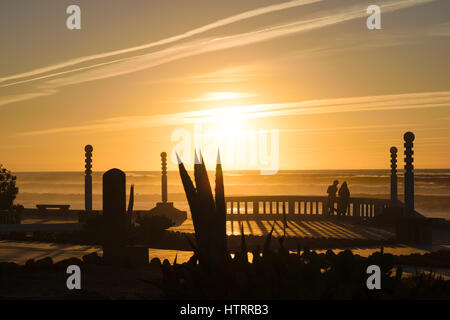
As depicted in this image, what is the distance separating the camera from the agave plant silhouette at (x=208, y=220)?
4.84 metres

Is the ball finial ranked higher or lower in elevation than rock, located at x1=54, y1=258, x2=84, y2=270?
higher

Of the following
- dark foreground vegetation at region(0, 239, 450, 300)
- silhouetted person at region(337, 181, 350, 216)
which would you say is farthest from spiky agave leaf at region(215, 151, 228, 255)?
silhouetted person at region(337, 181, 350, 216)

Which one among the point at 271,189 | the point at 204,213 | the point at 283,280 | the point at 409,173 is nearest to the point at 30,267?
the point at 204,213

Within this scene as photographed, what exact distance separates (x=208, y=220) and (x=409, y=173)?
10.3m

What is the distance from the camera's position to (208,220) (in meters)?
4.88

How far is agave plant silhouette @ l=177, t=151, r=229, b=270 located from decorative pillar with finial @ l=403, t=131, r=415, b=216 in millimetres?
10128

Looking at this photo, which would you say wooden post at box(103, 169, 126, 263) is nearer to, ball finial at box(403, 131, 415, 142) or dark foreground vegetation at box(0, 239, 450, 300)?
dark foreground vegetation at box(0, 239, 450, 300)

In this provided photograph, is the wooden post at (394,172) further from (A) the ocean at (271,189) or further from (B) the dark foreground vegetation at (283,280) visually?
(A) the ocean at (271,189)

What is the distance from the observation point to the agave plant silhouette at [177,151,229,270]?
15.9 feet

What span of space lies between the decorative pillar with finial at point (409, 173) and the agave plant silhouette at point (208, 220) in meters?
10.1

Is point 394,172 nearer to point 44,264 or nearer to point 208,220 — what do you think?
point 44,264

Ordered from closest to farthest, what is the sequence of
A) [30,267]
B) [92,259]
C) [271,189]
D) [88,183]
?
[30,267]
[92,259]
[88,183]
[271,189]

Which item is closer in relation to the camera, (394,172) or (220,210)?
(220,210)
